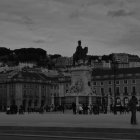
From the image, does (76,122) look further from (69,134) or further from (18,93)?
(18,93)

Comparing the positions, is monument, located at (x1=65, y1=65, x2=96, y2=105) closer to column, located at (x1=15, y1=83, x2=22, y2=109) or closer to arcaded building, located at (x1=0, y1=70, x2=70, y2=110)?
arcaded building, located at (x1=0, y1=70, x2=70, y2=110)

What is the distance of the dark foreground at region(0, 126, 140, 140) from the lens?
696 inches

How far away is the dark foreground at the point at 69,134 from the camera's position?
696 inches

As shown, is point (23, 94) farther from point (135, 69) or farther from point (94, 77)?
point (135, 69)

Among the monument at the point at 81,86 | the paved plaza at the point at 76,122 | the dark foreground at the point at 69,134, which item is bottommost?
the dark foreground at the point at 69,134

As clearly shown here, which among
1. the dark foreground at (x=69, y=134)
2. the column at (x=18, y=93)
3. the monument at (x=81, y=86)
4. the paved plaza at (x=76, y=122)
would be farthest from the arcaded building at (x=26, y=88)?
the dark foreground at (x=69, y=134)

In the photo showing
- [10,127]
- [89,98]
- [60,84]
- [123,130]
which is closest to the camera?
[123,130]

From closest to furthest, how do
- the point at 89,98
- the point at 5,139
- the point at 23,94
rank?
the point at 5,139, the point at 89,98, the point at 23,94

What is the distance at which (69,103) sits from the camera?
186 ft

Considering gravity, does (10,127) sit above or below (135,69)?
below

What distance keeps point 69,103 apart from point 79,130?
119 feet

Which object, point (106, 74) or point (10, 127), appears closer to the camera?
point (10, 127)

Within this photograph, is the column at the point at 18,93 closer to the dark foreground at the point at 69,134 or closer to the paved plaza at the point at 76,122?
the paved plaza at the point at 76,122

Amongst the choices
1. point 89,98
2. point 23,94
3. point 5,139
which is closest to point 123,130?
point 5,139
